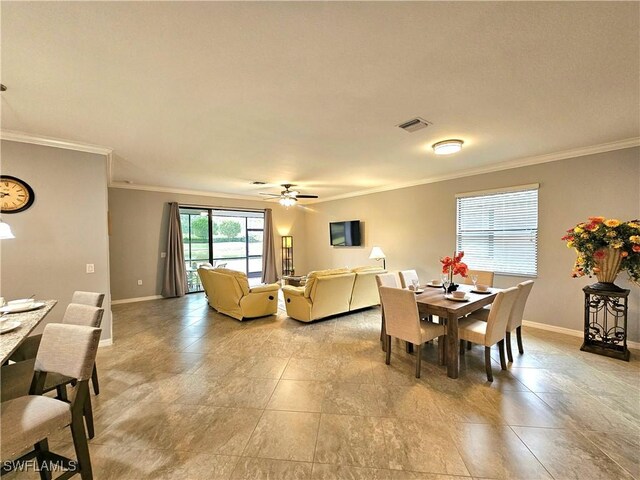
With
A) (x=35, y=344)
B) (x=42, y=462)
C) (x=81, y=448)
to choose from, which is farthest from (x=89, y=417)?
(x=35, y=344)

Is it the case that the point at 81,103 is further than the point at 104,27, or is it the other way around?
the point at 81,103

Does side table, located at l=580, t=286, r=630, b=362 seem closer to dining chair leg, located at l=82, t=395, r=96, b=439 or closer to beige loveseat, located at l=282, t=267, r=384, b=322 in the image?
beige loveseat, located at l=282, t=267, r=384, b=322

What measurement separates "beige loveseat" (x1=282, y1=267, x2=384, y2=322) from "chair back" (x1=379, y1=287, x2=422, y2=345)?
1517 millimetres

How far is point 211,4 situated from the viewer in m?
1.43

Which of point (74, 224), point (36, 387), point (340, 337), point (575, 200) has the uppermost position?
point (575, 200)

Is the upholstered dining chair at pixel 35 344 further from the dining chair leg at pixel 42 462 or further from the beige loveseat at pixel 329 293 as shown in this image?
the beige loveseat at pixel 329 293

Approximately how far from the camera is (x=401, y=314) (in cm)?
298

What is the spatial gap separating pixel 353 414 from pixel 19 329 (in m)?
2.50

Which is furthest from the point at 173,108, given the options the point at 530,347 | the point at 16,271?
the point at 530,347

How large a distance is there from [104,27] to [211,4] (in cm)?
70

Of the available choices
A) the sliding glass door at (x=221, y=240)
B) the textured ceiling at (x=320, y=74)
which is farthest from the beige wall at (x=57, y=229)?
the sliding glass door at (x=221, y=240)

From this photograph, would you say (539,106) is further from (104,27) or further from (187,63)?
(104,27)

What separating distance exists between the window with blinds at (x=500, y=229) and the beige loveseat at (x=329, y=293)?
1.86m

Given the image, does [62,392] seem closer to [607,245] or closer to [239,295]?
[239,295]
